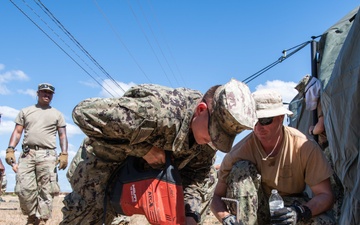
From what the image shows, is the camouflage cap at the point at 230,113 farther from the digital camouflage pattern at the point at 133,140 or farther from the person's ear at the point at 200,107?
the digital camouflage pattern at the point at 133,140

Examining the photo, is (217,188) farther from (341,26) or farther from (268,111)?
(341,26)

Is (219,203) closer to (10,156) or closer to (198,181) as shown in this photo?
(198,181)

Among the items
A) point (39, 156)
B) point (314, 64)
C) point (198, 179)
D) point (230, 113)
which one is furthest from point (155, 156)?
point (39, 156)

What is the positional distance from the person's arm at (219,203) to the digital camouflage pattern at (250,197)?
0.19 feet

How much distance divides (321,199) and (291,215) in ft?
0.99

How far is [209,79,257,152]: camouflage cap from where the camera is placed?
2145mm

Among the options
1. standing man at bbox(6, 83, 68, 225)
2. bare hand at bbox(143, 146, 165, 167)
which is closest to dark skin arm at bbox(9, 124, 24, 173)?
standing man at bbox(6, 83, 68, 225)

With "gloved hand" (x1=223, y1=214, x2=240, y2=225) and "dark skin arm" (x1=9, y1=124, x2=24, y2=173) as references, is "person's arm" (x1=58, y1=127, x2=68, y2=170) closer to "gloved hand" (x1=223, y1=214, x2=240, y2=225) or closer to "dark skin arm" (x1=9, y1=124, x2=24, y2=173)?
"dark skin arm" (x1=9, y1=124, x2=24, y2=173)

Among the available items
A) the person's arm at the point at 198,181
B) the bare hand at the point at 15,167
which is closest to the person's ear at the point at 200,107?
the person's arm at the point at 198,181

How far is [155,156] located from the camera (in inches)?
101

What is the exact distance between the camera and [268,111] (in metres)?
2.89

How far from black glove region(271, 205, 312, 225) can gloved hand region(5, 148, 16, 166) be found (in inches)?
158

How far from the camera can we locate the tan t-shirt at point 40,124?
5.56m

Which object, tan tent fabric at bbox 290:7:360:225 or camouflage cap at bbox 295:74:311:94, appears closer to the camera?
tan tent fabric at bbox 290:7:360:225
